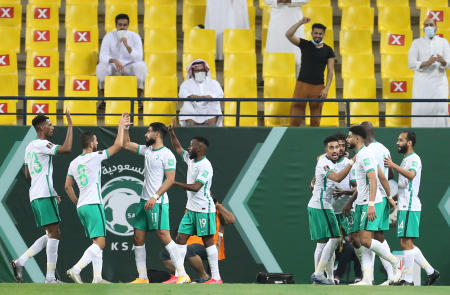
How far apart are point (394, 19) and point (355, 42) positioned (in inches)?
37.1

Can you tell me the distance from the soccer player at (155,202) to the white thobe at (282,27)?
146 inches

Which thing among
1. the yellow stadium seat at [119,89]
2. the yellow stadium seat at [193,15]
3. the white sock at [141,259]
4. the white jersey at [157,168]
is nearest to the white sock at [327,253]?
the white jersey at [157,168]

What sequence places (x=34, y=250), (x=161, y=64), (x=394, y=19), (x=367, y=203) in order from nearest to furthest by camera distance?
1. (x=367, y=203)
2. (x=34, y=250)
3. (x=161, y=64)
4. (x=394, y=19)

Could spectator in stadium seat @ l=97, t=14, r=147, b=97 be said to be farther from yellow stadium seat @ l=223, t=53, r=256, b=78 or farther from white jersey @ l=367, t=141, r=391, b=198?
white jersey @ l=367, t=141, r=391, b=198

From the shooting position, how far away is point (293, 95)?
46.8 feet

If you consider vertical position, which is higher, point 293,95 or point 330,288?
point 293,95

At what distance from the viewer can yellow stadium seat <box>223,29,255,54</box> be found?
15148mm

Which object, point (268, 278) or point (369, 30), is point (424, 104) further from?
point (268, 278)

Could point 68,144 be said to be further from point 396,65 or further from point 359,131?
point 396,65

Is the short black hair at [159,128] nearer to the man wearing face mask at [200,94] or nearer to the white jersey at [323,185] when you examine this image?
the man wearing face mask at [200,94]

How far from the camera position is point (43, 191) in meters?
12.3

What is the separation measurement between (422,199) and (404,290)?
352 centimetres

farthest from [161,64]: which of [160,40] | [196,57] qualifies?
[196,57]

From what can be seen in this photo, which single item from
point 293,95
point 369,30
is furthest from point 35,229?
point 369,30
